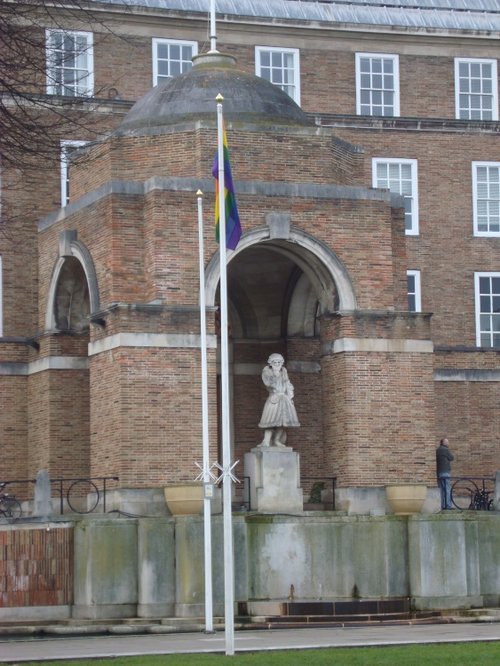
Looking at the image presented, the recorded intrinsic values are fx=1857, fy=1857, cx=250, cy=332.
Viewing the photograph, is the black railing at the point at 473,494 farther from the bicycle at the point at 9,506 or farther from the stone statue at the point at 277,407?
the bicycle at the point at 9,506

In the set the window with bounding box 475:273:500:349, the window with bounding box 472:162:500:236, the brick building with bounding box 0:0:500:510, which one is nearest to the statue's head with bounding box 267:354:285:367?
the brick building with bounding box 0:0:500:510

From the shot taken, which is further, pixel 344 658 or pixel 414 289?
pixel 414 289

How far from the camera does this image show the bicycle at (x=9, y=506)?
42.4 m

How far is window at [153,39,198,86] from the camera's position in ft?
175

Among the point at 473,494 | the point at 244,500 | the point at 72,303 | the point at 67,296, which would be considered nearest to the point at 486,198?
the point at 473,494

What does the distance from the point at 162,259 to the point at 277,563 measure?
23.6 feet

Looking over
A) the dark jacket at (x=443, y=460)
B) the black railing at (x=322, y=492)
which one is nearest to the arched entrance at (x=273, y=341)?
the black railing at (x=322, y=492)

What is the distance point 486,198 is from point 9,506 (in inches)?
751

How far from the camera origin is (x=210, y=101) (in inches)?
1711

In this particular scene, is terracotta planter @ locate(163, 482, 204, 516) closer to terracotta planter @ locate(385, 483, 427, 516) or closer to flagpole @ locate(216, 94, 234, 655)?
terracotta planter @ locate(385, 483, 427, 516)

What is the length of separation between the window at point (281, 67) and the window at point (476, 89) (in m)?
5.11

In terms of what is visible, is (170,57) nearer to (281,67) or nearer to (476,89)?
(281,67)

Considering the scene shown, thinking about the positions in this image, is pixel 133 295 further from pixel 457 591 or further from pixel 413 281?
pixel 413 281

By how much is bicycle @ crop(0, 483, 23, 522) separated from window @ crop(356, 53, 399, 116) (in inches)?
682
